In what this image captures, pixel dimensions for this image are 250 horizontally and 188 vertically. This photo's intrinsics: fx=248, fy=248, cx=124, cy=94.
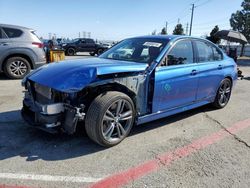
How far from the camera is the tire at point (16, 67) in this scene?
27.3ft

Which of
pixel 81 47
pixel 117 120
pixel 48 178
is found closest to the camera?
pixel 48 178

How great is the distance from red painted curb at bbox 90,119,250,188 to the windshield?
1480mm

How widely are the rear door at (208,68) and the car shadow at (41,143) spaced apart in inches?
51.0

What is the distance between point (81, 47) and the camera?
24125 mm

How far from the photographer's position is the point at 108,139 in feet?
11.5

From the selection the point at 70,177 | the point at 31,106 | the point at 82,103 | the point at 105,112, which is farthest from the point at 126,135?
the point at 31,106

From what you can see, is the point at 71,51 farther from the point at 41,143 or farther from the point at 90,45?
the point at 41,143

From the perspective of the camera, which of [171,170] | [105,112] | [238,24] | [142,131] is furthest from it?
[238,24]

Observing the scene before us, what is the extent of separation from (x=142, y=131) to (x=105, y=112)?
1.09 meters

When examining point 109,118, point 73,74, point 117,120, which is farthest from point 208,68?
point 73,74

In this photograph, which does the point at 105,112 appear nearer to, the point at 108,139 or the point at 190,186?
the point at 108,139

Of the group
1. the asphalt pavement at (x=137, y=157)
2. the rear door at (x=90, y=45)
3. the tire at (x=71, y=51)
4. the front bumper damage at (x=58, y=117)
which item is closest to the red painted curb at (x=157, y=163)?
the asphalt pavement at (x=137, y=157)

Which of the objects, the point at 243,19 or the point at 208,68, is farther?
the point at 243,19

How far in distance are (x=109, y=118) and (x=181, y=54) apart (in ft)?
6.13
